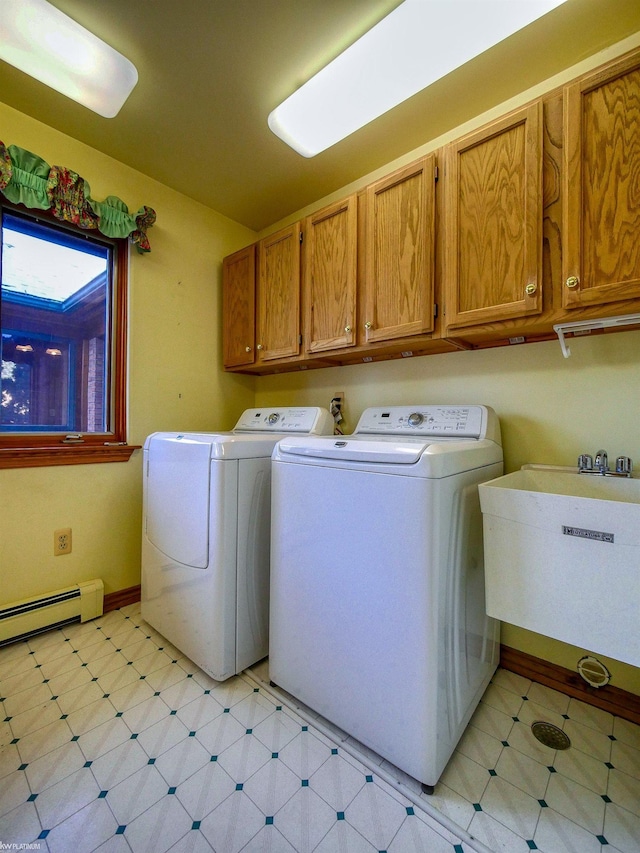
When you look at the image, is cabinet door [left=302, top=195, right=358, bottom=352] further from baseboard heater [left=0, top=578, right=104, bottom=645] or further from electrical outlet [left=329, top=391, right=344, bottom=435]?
baseboard heater [left=0, top=578, right=104, bottom=645]

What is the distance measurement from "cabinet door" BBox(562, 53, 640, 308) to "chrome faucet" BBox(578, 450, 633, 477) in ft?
1.71

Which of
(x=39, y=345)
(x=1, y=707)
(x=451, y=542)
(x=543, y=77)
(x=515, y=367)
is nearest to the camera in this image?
(x=451, y=542)

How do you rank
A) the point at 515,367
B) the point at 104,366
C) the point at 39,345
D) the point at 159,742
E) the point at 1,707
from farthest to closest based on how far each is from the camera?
the point at 104,366 < the point at 39,345 < the point at 515,367 < the point at 1,707 < the point at 159,742

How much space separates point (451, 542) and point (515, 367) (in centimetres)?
92

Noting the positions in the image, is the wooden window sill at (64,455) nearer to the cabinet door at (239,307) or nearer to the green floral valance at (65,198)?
the cabinet door at (239,307)

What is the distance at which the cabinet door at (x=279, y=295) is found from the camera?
2.00m

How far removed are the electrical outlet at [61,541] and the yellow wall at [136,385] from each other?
2cm

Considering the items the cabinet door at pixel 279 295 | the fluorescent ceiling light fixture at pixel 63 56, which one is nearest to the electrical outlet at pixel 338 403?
the cabinet door at pixel 279 295

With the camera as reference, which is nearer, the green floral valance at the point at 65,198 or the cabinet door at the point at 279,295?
the green floral valance at the point at 65,198

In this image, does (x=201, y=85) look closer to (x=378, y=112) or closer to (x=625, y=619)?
(x=378, y=112)

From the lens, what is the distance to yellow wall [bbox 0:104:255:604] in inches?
68.5

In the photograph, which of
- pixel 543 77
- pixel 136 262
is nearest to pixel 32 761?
pixel 136 262

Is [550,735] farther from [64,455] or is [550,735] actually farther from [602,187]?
[64,455]

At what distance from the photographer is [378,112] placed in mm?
1517
